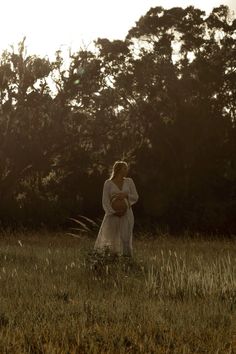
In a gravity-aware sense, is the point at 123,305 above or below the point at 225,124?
below

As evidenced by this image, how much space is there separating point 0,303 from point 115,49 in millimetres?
29194

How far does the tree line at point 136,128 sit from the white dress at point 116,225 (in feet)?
44.9

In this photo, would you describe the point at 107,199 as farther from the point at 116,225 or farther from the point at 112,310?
the point at 112,310

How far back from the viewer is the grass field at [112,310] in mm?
5398

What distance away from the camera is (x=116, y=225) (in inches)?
493

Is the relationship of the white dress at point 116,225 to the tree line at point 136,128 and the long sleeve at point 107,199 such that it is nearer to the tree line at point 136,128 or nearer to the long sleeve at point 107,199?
the long sleeve at point 107,199

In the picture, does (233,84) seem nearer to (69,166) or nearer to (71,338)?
(69,166)

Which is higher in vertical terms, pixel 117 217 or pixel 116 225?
pixel 117 217

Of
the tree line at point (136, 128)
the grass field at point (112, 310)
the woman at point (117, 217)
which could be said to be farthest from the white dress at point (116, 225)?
the tree line at point (136, 128)

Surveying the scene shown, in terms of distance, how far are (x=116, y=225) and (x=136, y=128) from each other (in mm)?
19644

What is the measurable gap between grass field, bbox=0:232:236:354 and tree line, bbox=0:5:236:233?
16313 millimetres

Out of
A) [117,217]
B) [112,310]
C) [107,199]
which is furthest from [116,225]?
[112,310]

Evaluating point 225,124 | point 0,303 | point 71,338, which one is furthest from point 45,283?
point 225,124

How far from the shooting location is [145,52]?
34.9 metres
